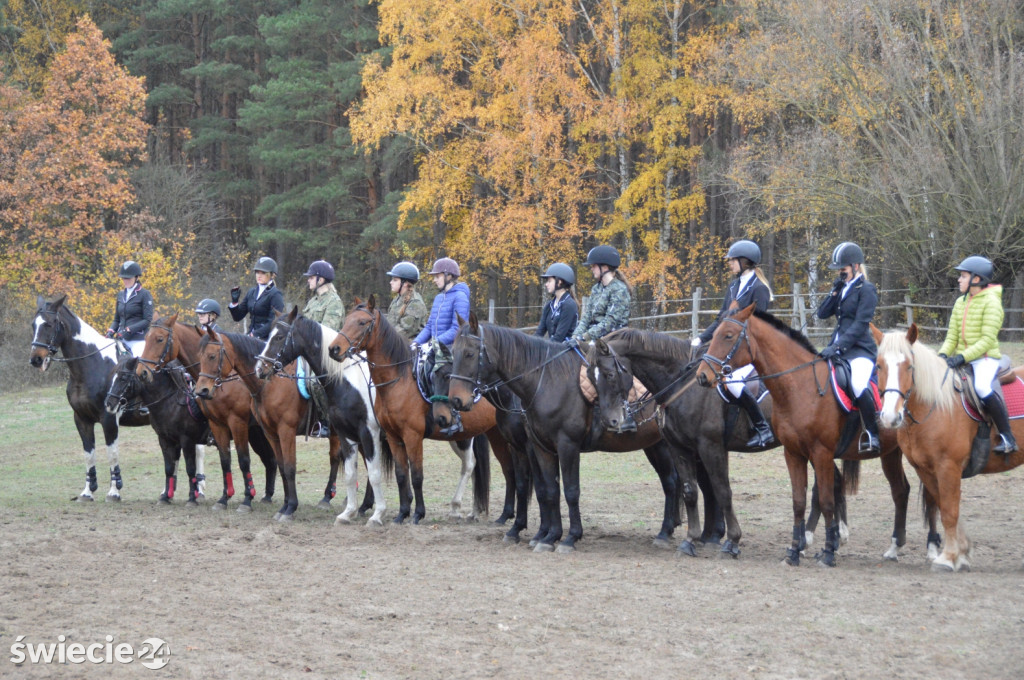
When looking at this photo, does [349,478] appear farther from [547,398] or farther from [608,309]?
[608,309]

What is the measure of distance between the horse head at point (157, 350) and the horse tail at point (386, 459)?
114 inches

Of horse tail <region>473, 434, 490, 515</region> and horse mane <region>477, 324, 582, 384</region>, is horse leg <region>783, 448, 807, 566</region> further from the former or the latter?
horse tail <region>473, 434, 490, 515</region>

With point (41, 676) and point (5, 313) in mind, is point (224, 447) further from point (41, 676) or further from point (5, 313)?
point (5, 313)

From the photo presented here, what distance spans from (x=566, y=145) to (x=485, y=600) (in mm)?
25001

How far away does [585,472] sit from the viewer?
16578mm

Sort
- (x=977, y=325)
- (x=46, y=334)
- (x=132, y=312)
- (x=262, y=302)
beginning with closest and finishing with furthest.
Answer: (x=977, y=325) → (x=262, y=302) → (x=46, y=334) → (x=132, y=312)

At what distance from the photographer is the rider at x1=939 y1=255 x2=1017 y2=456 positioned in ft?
29.0

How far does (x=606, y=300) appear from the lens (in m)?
10.6

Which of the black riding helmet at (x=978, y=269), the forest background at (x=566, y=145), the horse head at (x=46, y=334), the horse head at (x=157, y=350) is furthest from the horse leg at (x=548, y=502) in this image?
the forest background at (x=566, y=145)

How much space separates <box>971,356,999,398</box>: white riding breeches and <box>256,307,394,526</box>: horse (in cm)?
617

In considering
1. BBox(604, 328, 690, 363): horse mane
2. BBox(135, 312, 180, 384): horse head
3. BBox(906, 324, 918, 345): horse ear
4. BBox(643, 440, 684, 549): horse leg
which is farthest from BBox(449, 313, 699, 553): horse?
BBox(135, 312, 180, 384): horse head

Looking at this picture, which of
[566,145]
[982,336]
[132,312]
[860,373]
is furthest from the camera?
[566,145]

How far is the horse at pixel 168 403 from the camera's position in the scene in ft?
42.8

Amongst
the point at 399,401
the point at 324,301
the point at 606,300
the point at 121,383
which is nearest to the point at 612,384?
the point at 606,300
